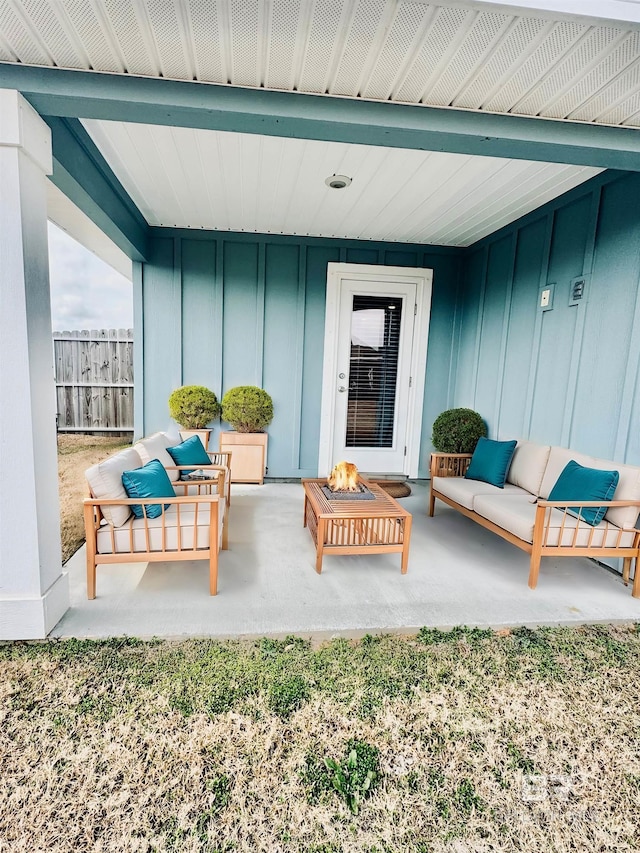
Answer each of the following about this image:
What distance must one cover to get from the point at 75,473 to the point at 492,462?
480 cm

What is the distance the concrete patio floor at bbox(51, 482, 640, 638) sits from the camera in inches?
89.0

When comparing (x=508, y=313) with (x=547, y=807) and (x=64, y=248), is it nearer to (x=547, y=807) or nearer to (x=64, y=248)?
(x=547, y=807)

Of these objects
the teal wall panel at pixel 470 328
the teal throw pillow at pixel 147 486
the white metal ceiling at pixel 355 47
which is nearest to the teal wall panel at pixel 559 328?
the teal wall panel at pixel 470 328

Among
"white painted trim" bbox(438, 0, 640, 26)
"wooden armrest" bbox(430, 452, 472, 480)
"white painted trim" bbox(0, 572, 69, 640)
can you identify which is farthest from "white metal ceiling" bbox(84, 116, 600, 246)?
"white painted trim" bbox(0, 572, 69, 640)

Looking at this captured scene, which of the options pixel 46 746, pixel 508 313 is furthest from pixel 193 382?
pixel 46 746

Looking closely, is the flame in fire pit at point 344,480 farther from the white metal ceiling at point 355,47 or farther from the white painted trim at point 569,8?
the white painted trim at point 569,8

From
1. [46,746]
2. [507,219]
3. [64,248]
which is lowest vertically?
[46,746]

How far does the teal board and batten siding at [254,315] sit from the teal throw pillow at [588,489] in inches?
112

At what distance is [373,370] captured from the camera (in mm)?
5309

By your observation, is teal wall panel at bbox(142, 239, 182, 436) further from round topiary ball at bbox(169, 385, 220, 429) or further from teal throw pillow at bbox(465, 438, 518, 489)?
teal throw pillow at bbox(465, 438, 518, 489)

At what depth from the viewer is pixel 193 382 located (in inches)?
201

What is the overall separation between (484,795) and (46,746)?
5.07 ft

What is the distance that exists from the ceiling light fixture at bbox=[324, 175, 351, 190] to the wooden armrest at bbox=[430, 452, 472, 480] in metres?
2.56

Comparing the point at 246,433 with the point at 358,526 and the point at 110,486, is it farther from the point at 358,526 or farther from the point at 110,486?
the point at 110,486
